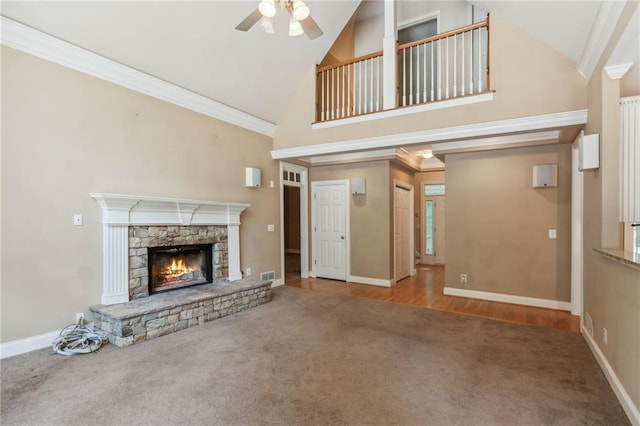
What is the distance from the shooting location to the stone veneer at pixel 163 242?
3723 millimetres

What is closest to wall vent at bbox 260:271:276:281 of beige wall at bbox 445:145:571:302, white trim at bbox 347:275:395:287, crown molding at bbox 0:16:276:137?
white trim at bbox 347:275:395:287

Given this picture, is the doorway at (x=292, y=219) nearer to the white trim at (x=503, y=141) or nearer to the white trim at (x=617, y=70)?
the white trim at (x=503, y=141)

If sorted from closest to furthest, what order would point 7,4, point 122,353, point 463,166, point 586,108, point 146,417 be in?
point 146,417
point 7,4
point 122,353
point 586,108
point 463,166

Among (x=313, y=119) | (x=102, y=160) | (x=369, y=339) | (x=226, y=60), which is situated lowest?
(x=369, y=339)

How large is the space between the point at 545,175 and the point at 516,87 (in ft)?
4.92

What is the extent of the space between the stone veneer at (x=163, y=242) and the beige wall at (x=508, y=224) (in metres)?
3.66

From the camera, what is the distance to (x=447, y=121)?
4.07m

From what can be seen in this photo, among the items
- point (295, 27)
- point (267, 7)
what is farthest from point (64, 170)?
point (295, 27)

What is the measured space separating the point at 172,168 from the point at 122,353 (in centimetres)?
230

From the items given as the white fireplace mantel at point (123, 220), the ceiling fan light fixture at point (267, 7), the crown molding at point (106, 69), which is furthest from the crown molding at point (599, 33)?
the white fireplace mantel at point (123, 220)

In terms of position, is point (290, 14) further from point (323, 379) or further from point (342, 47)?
point (342, 47)

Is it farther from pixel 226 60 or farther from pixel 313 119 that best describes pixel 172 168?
pixel 313 119

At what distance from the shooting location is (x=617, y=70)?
101 inches

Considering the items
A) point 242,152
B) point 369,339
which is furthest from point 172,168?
point 369,339
